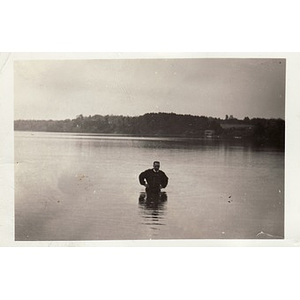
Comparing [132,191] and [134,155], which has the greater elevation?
[134,155]

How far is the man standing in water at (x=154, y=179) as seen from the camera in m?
1.74

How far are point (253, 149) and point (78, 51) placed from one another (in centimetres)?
66

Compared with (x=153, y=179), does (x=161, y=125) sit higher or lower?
A: higher

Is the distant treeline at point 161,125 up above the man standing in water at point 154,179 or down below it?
above

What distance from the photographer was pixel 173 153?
1731 millimetres

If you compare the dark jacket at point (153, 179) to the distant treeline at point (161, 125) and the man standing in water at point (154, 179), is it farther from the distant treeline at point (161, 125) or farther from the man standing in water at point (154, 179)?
the distant treeline at point (161, 125)

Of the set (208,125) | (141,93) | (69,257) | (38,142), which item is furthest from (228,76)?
(69,257)

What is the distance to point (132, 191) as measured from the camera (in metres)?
1.74

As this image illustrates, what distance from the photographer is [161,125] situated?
5.69 feet

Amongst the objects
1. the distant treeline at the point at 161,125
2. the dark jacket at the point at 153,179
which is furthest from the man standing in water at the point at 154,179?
the distant treeline at the point at 161,125

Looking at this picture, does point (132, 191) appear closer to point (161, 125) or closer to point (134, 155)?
point (134, 155)

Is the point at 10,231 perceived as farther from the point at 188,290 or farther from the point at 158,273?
the point at 188,290

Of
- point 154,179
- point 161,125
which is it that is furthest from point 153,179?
point 161,125

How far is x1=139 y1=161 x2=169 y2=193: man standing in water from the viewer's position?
174cm
